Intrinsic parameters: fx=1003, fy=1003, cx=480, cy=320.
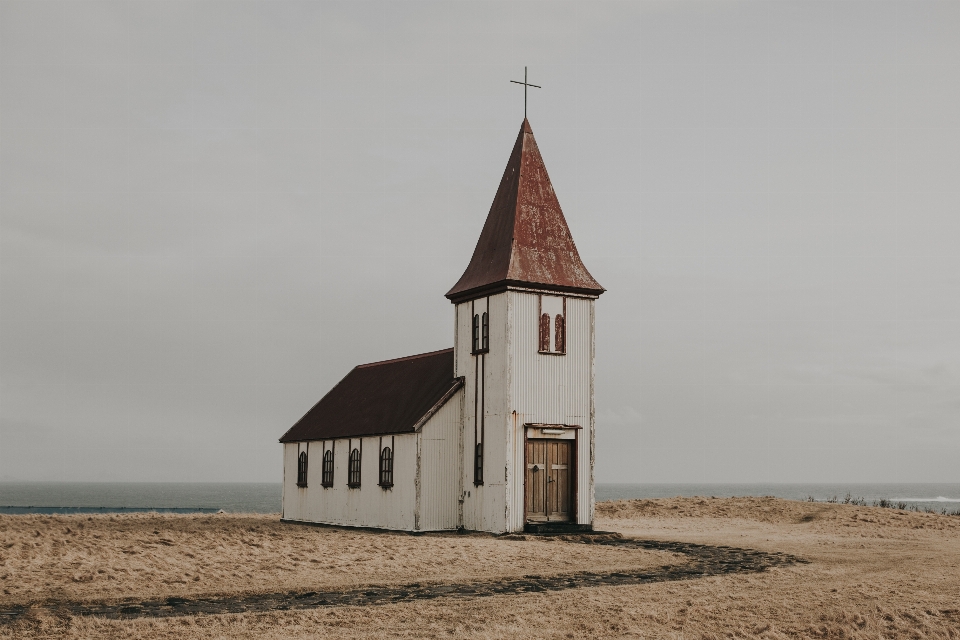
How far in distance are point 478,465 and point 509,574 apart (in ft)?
35.8

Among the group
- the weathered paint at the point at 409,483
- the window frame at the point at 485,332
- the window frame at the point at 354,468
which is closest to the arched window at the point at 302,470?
the weathered paint at the point at 409,483

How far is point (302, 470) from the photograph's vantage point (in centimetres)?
3819

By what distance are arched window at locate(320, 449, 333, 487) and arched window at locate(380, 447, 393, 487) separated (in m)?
4.30

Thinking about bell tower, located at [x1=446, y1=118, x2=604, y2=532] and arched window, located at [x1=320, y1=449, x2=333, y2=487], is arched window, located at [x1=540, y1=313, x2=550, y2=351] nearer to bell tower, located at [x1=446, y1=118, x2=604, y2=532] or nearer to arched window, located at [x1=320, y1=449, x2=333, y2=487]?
bell tower, located at [x1=446, y1=118, x2=604, y2=532]

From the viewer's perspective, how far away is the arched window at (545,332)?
96.4 ft

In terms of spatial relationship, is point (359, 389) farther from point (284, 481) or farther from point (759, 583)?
point (759, 583)

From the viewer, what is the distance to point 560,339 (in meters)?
29.7

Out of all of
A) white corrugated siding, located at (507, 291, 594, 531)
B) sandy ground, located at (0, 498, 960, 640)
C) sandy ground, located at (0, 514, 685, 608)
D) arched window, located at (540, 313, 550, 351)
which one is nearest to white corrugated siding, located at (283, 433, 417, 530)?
sandy ground, located at (0, 514, 685, 608)

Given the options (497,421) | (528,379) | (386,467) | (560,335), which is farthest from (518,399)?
(386,467)

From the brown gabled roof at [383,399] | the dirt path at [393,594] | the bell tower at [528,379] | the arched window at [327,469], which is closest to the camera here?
the dirt path at [393,594]

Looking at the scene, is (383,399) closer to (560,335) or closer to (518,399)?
(518,399)

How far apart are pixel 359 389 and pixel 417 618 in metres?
25.6

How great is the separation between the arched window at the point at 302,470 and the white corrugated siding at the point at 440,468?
9.33m

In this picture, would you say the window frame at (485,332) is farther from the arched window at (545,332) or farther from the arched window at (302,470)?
the arched window at (302,470)
